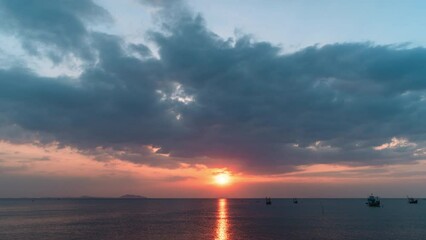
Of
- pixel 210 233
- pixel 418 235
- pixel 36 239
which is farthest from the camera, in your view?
pixel 210 233

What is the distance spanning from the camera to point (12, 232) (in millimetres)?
103250

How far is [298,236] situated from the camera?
93.3 m

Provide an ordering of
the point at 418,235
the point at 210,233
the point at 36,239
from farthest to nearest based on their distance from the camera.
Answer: the point at 210,233
the point at 418,235
the point at 36,239

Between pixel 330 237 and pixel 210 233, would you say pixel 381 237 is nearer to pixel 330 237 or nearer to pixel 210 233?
pixel 330 237

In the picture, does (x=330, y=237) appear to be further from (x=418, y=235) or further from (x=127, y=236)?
(x=127, y=236)

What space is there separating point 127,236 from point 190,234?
609 inches

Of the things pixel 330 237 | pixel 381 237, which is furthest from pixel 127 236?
pixel 381 237

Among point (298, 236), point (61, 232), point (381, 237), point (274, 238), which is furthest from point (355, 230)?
point (61, 232)

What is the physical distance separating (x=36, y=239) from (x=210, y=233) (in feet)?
135

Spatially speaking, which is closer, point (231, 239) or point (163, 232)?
point (231, 239)

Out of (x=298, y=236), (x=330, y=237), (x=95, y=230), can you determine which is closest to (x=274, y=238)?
(x=298, y=236)

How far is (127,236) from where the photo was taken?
Answer: 9419 cm

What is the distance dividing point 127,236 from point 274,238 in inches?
1358

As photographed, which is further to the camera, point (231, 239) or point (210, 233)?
point (210, 233)
